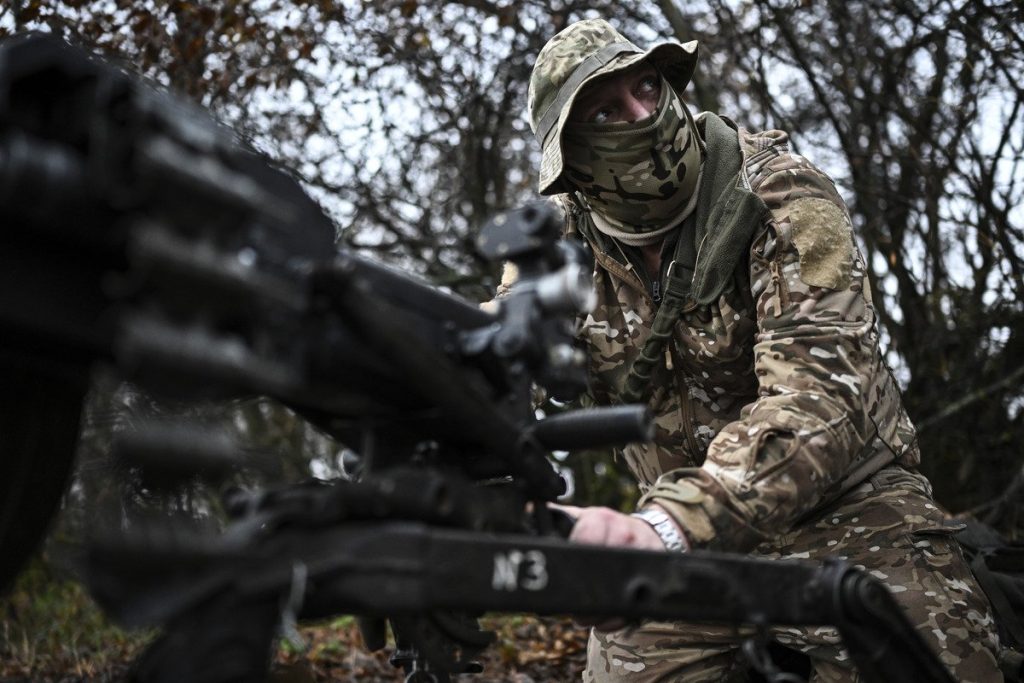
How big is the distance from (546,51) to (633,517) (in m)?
1.82

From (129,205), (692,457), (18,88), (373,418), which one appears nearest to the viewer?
(129,205)

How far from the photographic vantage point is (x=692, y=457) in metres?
3.74

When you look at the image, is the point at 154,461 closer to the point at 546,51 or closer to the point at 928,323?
the point at 546,51

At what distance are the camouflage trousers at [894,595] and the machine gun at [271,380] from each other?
1.29 meters

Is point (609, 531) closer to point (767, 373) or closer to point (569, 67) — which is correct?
point (767, 373)

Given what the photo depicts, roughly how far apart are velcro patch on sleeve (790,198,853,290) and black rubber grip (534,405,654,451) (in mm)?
1135

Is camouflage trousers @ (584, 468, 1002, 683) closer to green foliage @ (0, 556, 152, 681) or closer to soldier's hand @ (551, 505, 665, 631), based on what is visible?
soldier's hand @ (551, 505, 665, 631)

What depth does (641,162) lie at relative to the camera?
3365 mm

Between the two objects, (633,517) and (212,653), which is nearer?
(212,653)

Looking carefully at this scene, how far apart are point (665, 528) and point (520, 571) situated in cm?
73

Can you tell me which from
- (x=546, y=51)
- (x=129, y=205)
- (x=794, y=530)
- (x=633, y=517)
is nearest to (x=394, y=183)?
(x=546, y=51)

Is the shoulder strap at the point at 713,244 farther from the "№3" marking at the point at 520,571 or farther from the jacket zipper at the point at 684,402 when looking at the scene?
the "№3" marking at the point at 520,571

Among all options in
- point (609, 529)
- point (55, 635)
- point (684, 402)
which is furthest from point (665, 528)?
point (55, 635)

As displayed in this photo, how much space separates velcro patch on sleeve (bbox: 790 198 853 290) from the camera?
313 centimetres
